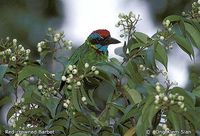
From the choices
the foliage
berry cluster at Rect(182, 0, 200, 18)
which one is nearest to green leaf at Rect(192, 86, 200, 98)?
the foliage

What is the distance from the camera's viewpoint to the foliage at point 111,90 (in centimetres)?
215

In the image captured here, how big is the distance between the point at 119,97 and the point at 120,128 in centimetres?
13

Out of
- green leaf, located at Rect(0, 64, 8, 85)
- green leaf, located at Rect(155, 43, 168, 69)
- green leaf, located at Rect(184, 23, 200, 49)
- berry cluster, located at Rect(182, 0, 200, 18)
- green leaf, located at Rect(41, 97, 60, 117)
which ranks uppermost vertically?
berry cluster, located at Rect(182, 0, 200, 18)

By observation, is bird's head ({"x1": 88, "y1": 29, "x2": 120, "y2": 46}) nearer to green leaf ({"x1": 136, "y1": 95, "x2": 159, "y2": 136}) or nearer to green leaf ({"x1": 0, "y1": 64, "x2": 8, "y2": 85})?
green leaf ({"x1": 0, "y1": 64, "x2": 8, "y2": 85})

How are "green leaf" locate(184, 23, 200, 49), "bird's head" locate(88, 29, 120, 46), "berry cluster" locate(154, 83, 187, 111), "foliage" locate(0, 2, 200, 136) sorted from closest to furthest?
"berry cluster" locate(154, 83, 187, 111) < "foliage" locate(0, 2, 200, 136) < "green leaf" locate(184, 23, 200, 49) < "bird's head" locate(88, 29, 120, 46)

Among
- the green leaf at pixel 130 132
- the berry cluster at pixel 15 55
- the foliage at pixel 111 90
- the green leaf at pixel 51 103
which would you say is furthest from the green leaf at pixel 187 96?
the berry cluster at pixel 15 55

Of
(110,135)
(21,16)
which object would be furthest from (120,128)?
(21,16)

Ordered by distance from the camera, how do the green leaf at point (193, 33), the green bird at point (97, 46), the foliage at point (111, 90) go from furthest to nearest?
the green bird at point (97, 46) < the green leaf at point (193, 33) < the foliage at point (111, 90)

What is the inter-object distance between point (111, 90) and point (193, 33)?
1.26 ft

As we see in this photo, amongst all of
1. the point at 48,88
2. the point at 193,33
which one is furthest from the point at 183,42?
the point at 48,88

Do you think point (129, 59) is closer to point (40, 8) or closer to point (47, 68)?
point (47, 68)

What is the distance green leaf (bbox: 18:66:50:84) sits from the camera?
2.34 m

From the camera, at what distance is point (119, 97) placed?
2389mm

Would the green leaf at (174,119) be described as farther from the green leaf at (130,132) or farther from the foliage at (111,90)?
the green leaf at (130,132)
